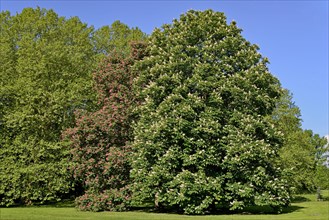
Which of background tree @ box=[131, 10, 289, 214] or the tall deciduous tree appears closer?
background tree @ box=[131, 10, 289, 214]

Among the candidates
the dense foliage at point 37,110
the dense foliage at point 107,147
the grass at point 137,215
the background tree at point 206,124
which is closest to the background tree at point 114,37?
the dense foliage at point 37,110

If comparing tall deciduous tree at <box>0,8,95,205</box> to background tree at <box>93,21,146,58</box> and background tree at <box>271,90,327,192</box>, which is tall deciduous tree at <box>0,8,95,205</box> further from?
background tree at <box>271,90,327,192</box>

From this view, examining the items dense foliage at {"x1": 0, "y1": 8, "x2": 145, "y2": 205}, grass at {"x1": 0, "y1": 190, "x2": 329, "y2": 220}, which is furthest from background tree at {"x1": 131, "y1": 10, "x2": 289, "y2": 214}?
dense foliage at {"x1": 0, "y1": 8, "x2": 145, "y2": 205}

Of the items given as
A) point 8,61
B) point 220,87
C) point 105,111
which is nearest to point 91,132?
point 105,111

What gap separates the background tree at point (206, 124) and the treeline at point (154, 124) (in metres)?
0.08

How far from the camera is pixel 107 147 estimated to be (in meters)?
27.9

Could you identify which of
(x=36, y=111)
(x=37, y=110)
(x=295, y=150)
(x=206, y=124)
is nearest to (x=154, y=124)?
(x=206, y=124)

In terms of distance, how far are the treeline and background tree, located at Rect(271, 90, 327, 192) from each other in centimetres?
54

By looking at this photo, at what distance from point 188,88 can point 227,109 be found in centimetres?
318

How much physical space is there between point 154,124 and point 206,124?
3.61 meters

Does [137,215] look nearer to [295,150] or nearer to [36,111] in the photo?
[36,111]

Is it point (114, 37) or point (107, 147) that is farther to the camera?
point (114, 37)

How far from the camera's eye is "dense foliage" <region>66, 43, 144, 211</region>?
87.5 ft

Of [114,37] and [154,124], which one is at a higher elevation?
[114,37]
